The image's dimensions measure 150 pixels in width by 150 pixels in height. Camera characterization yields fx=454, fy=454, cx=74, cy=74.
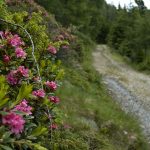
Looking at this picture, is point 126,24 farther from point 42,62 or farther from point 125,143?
point 42,62

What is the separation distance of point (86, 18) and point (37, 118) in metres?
35.8

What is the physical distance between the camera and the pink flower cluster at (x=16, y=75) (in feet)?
14.0

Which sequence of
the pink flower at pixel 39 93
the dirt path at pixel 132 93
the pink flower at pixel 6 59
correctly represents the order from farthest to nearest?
the dirt path at pixel 132 93 < the pink flower at pixel 6 59 < the pink flower at pixel 39 93

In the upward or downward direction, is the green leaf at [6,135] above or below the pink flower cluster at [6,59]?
below

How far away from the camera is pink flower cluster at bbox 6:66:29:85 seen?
427cm

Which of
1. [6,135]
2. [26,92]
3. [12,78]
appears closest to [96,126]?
[12,78]

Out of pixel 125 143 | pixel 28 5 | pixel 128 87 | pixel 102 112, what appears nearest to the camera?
pixel 125 143

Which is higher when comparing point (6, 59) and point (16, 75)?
point (6, 59)

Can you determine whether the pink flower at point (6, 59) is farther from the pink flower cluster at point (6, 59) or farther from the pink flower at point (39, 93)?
the pink flower at point (39, 93)

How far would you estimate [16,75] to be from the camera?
4.33m

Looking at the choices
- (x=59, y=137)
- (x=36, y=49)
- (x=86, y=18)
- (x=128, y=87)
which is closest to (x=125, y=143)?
(x=59, y=137)

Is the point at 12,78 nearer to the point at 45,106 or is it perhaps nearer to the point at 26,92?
the point at 45,106

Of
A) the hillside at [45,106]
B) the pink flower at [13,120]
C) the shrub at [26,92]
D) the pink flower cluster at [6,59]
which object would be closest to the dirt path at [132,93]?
the hillside at [45,106]

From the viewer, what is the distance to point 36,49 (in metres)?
6.04
